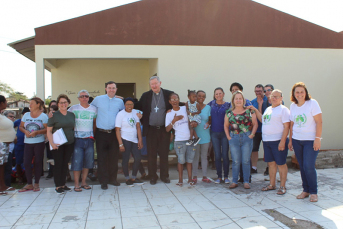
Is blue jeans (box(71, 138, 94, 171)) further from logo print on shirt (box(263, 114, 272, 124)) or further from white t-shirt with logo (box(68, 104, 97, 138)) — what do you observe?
logo print on shirt (box(263, 114, 272, 124))

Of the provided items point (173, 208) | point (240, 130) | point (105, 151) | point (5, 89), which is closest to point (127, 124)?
point (105, 151)

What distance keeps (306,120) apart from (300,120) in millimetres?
91

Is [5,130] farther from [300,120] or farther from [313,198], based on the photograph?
[313,198]

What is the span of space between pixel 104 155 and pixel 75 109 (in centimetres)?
100

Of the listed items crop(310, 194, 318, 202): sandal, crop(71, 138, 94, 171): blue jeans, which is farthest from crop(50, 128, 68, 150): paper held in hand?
crop(310, 194, 318, 202): sandal

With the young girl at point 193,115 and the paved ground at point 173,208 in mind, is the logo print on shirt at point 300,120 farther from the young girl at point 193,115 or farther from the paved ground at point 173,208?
the young girl at point 193,115

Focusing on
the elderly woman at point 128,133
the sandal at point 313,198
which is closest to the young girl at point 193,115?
the elderly woman at point 128,133

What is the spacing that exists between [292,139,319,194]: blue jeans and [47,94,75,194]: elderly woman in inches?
148

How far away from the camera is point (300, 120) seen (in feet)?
13.7

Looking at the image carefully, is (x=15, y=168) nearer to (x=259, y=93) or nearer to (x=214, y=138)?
(x=214, y=138)

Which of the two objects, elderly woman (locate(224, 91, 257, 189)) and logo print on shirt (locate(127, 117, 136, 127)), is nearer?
elderly woman (locate(224, 91, 257, 189))

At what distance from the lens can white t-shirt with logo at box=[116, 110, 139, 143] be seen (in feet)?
16.5

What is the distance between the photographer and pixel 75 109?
16.1 ft

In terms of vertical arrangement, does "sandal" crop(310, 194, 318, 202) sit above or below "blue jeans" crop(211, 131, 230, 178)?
below
